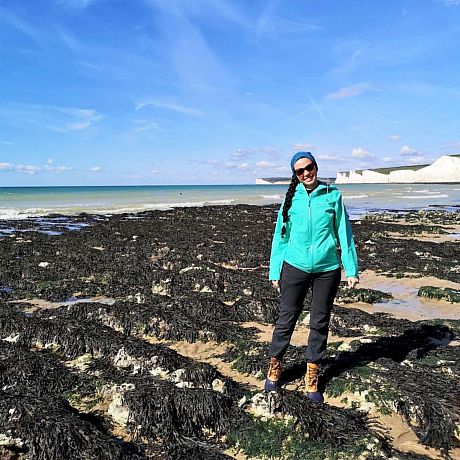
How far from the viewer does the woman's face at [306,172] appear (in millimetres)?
3650

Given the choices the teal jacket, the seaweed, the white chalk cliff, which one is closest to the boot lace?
the teal jacket

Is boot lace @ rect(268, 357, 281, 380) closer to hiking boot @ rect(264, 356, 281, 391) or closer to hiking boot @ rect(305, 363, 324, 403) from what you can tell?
hiking boot @ rect(264, 356, 281, 391)

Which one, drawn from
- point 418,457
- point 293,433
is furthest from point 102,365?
point 418,457

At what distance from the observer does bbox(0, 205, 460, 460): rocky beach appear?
3135mm

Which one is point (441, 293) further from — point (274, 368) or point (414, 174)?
point (414, 174)

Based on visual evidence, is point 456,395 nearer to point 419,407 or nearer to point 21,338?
point 419,407

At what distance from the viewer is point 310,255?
3715 millimetres

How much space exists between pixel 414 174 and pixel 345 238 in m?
143

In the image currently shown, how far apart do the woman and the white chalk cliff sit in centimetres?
12523

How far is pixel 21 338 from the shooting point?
17.9 feet

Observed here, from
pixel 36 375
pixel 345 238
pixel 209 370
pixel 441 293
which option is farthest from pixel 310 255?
pixel 441 293

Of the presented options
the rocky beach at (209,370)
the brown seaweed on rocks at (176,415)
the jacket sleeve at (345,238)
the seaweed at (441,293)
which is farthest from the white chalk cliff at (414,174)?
the brown seaweed on rocks at (176,415)

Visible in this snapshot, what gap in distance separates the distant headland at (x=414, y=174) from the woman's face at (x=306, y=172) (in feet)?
310

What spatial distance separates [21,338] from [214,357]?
2550mm
